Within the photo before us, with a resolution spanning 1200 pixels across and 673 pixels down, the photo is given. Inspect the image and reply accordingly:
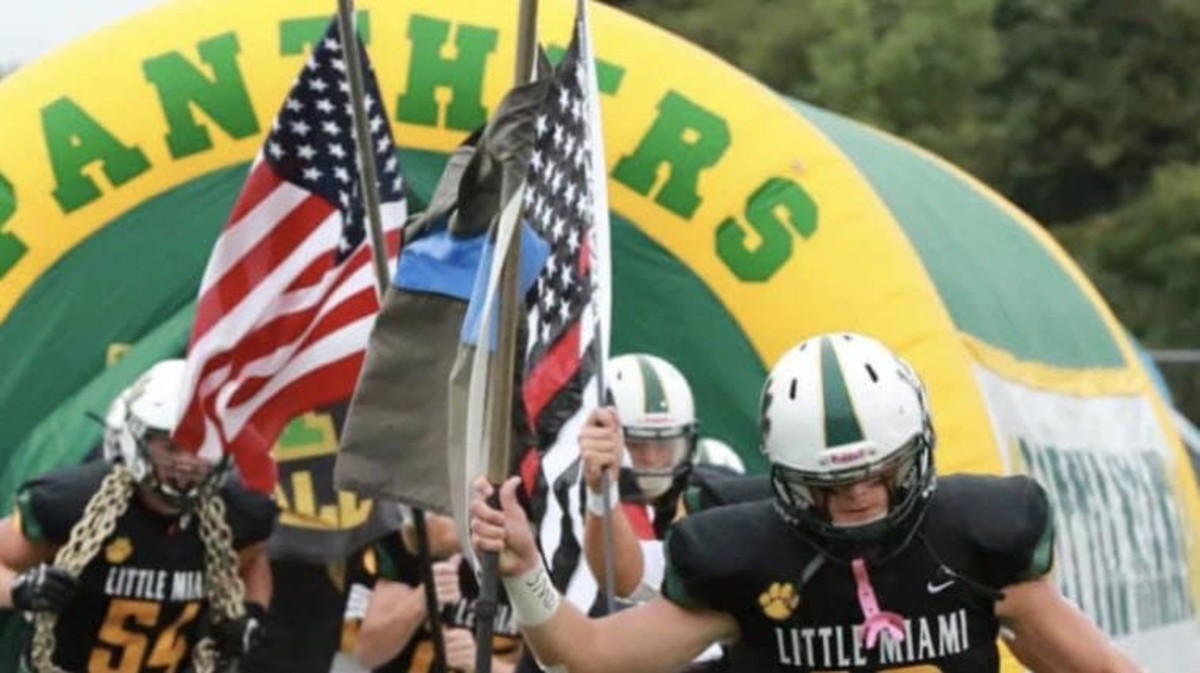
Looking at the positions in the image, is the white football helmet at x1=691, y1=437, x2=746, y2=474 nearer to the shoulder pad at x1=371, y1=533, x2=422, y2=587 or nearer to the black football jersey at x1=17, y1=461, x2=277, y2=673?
the shoulder pad at x1=371, y1=533, x2=422, y2=587

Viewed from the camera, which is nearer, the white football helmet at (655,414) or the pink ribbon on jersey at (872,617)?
the pink ribbon on jersey at (872,617)

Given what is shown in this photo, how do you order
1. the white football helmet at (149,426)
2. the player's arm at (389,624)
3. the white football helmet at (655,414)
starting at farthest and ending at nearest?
the player's arm at (389,624)
the white football helmet at (655,414)
the white football helmet at (149,426)

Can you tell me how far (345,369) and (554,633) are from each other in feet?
9.21

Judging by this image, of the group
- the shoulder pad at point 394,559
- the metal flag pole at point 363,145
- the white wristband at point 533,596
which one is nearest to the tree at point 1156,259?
the shoulder pad at point 394,559

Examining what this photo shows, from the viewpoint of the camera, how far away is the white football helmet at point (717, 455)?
11.2 m

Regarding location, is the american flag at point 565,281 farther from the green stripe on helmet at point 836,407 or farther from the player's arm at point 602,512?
the green stripe on helmet at point 836,407

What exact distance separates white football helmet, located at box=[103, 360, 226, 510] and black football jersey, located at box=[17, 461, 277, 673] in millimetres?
151

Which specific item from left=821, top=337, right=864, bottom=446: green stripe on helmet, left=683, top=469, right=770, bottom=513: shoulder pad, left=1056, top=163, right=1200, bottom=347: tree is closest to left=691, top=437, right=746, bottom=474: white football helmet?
left=683, top=469, right=770, bottom=513: shoulder pad

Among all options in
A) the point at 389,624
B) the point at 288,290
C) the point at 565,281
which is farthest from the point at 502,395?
the point at 389,624

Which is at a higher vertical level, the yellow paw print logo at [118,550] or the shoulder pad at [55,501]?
the shoulder pad at [55,501]

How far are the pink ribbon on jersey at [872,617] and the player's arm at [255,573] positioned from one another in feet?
14.3

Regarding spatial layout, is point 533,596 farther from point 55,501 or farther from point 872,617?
point 55,501

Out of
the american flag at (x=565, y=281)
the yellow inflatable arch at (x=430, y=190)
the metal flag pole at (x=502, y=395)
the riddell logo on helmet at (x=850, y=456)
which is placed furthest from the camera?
the yellow inflatable arch at (x=430, y=190)

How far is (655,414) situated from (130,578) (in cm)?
158
